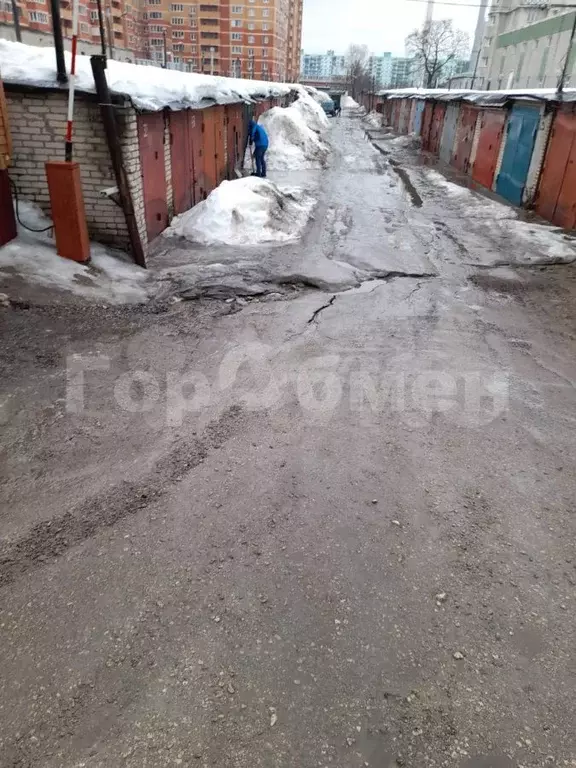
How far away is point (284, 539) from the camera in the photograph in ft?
11.2

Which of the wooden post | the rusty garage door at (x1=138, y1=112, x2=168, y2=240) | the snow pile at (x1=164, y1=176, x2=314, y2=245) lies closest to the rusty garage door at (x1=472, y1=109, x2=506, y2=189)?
the snow pile at (x1=164, y1=176, x2=314, y2=245)

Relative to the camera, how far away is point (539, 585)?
10.4ft

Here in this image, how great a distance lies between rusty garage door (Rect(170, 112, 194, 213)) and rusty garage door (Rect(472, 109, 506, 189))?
10865 millimetres

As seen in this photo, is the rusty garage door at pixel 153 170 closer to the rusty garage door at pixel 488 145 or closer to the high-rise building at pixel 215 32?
the rusty garage door at pixel 488 145

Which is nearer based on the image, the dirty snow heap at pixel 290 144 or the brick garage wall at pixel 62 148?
the brick garage wall at pixel 62 148

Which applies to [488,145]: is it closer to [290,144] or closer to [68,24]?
[290,144]

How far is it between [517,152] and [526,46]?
174 ft

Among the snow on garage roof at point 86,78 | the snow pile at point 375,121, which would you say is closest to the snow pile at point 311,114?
the snow pile at point 375,121

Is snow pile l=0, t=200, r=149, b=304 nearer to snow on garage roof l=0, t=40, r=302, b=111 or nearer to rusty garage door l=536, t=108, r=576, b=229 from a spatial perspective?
snow on garage roof l=0, t=40, r=302, b=111

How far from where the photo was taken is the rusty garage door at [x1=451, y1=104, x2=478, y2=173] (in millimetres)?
20438

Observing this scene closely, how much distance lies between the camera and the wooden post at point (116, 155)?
254 inches

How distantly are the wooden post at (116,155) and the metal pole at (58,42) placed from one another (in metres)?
0.53

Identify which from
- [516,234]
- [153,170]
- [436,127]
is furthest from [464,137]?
[153,170]

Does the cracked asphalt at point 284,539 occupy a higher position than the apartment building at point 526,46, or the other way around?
the apartment building at point 526,46
